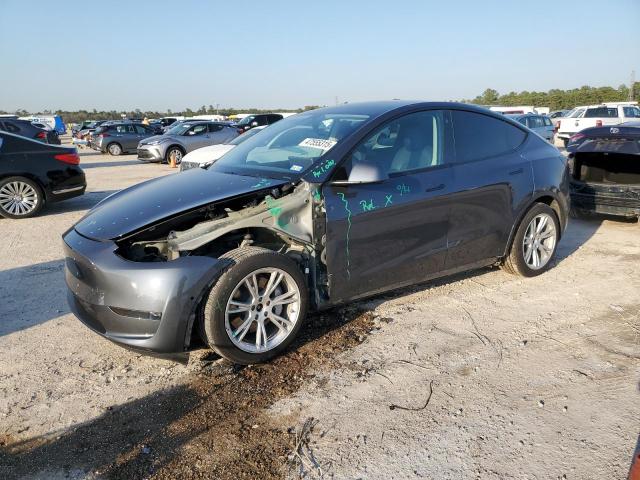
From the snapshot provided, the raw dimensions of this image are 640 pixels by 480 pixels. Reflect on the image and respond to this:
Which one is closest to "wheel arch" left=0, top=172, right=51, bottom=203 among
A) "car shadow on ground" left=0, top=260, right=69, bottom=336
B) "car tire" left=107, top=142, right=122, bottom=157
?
"car shadow on ground" left=0, top=260, right=69, bottom=336

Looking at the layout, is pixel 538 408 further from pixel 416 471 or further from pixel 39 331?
pixel 39 331

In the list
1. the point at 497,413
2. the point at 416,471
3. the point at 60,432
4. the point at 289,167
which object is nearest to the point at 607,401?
the point at 497,413

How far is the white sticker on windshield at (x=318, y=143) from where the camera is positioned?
3.61 metres

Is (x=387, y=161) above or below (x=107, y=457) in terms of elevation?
above

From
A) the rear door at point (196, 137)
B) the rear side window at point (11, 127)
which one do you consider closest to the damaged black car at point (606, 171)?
the rear door at point (196, 137)

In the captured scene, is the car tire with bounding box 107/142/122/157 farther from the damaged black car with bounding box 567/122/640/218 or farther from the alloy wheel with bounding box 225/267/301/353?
the alloy wheel with bounding box 225/267/301/353

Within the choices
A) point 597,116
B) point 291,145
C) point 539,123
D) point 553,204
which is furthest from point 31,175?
point 597,116

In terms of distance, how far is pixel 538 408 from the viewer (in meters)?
2.78

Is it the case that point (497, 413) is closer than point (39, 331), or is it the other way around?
point (497, 413)

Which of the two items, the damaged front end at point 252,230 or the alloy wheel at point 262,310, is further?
the damaged front end at point 252,230

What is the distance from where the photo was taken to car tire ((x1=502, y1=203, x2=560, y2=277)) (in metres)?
4.61

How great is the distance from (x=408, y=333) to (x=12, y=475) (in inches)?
98.2

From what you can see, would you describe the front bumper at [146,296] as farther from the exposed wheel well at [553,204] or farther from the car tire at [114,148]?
the car tire at [114,148]

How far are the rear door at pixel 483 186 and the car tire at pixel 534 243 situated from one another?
0.18 meters
